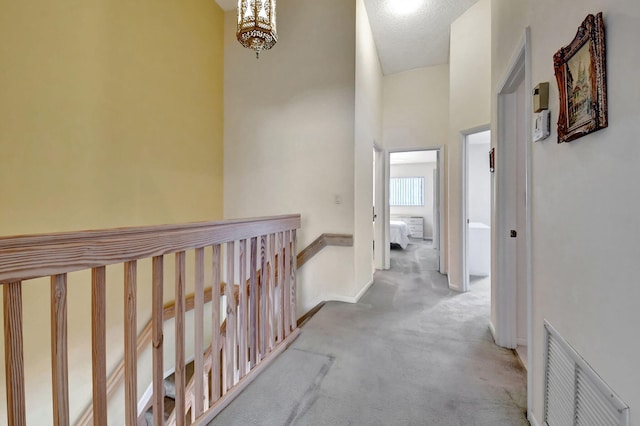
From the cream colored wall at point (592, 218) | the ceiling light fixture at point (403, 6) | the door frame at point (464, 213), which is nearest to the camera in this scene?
the cream colored wall at point (592, 218)

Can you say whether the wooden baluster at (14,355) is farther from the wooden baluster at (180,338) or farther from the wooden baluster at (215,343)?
the wooden baluster at (215,343)

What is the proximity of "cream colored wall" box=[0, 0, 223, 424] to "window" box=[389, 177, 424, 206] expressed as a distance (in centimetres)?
680

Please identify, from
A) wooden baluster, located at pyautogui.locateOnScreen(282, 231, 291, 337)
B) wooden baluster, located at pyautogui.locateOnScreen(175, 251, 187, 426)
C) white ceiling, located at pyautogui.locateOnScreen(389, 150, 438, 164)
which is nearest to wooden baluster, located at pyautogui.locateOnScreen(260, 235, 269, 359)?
wooden baluster, located at pyautogui.locateOnScreen(282, 231, 291, 337)

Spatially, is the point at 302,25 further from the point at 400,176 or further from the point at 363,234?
the point at 400,176

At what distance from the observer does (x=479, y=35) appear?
124 inches

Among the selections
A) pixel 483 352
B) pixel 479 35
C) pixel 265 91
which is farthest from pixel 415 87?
pixel 483 352

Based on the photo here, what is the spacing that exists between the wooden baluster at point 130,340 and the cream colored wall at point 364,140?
7.34 ft

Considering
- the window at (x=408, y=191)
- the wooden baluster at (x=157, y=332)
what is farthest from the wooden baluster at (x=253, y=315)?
the window at (x=408, y=191)

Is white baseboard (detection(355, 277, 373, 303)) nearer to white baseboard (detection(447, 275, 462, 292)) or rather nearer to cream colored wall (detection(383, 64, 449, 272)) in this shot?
white baseboard (detection(447, 275, 462, 292))

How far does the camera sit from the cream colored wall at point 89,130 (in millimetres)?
1770

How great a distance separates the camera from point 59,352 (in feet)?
2.80

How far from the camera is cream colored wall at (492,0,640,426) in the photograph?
70 cm

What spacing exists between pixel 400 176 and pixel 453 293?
5.94 metres

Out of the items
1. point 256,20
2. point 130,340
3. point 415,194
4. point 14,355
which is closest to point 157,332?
point 130,340
